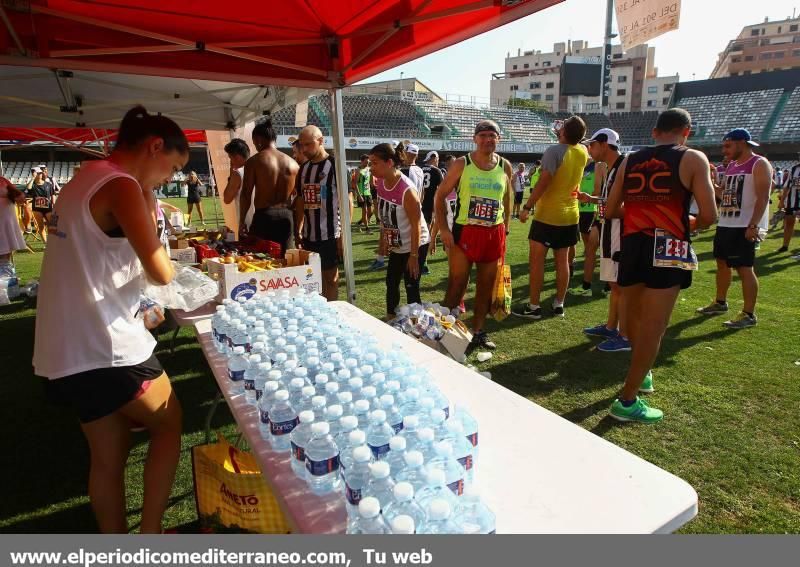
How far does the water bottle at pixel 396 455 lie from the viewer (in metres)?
1.19

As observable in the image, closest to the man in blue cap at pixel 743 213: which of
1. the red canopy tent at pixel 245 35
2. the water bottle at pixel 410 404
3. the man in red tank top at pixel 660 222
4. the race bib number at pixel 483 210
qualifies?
the man in red tank top at pixel 660 222

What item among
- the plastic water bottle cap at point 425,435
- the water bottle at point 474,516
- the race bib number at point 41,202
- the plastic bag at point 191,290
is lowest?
the water bottle at point 474,516

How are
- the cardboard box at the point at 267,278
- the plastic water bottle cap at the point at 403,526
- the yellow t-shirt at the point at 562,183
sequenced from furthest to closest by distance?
the yellow t-shirt at the point at 562,183
the cardboard box at the point at 267,278
the plastic water bottle cap at the point at 403,526

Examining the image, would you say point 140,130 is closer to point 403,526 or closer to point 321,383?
point 321,383

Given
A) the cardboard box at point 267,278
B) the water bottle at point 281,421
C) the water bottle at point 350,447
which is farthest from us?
the cardboard box at point 267,278

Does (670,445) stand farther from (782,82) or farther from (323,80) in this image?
(782,82)

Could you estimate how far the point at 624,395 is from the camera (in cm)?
299

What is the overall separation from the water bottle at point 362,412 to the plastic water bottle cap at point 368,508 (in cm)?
35

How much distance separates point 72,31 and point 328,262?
8.32 feet

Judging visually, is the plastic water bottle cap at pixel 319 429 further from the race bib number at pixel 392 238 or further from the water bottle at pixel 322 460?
the race bib number at pixel 392 238

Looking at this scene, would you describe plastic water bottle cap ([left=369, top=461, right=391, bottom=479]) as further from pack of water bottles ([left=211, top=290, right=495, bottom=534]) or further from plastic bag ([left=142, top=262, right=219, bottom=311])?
plastic bag ([left=142, top=262, right=219, bottom=311])

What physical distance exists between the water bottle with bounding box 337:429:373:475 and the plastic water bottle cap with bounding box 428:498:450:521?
235 millimetres

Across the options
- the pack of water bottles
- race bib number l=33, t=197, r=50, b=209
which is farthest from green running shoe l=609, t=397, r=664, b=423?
race bib number l=33, t=197, r=50, b=209
